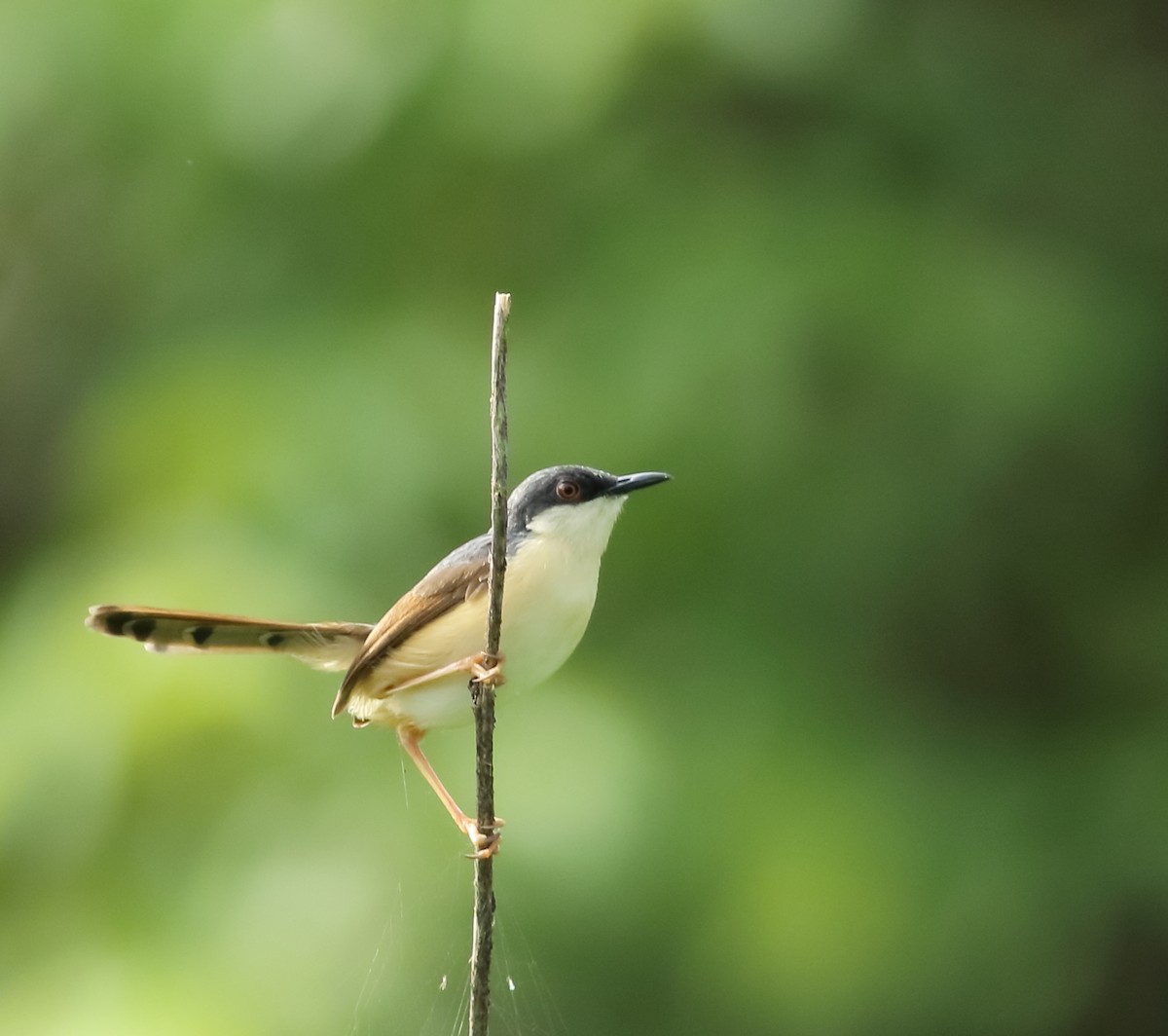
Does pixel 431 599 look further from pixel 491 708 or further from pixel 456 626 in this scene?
pixel 491 708

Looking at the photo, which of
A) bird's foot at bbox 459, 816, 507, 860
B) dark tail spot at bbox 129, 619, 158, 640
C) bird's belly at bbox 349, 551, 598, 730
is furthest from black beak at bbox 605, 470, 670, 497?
dark tail spot at bbox 129, 619, 158, 640

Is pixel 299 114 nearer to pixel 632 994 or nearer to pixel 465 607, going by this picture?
pixel 465 607

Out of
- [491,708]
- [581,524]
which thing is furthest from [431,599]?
[491,708]

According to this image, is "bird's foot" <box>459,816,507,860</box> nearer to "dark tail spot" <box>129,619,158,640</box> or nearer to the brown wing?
the brown wing

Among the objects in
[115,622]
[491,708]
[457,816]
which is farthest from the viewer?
[115,622]

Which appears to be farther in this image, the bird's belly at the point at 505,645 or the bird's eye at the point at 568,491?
the bird's eye at the point at 568,491

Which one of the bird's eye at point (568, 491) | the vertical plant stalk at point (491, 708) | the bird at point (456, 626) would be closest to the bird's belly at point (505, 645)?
the bird at point (456, 626)

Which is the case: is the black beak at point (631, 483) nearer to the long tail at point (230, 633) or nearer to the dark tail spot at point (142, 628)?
the long tail at point (230, 633)
